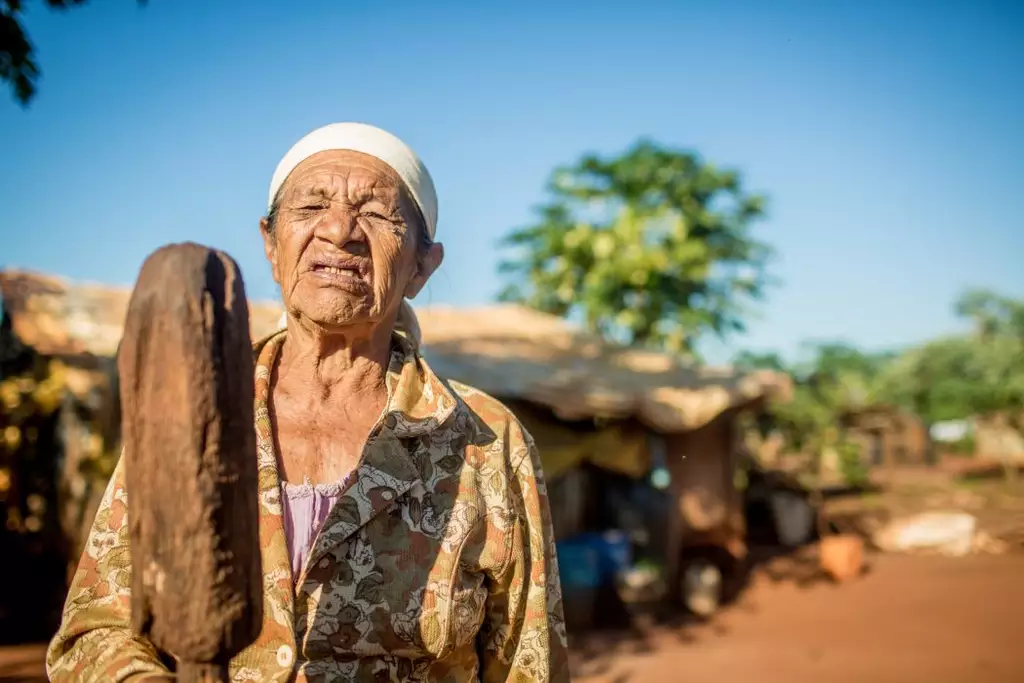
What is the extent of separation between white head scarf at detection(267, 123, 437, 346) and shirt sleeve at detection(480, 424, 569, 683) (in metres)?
0.75

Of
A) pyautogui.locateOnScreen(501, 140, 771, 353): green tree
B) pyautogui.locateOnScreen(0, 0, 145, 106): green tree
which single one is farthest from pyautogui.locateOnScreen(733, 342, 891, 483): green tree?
pyautogui.locateOnScreen(0, 0, 145, 106): green tree

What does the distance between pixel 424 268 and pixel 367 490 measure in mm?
679

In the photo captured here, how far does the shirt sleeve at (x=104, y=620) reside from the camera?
47.7 inches

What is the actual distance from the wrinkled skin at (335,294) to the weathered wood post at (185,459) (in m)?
0.67

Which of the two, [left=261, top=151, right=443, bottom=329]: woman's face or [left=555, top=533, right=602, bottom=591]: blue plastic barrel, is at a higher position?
[left=261, top=151, right=443, bottom=329]: woman's face

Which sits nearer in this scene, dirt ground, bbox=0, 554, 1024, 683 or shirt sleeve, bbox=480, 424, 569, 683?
shirt sleeve, bbox=480, 424, 569, 683

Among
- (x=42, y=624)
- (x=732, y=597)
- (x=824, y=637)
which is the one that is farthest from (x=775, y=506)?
(x=42, y=624)

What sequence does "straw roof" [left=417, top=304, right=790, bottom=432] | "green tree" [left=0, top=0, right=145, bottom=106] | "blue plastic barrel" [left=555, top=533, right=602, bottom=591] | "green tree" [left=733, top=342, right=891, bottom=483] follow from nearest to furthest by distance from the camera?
1. "green tree" [left=0, top=0, right=145, bottom=106]
2. "straw roof" [left=417, top=304, right=790, bottom=432]
3. "blue plastic barrel" [left=555, top=533, right=602, bottom=591]
4. "green tree" [left=733, top=342, right=891, bottom=483]

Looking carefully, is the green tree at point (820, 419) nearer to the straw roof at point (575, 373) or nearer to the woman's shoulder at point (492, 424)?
the straw roof at point (575, 373)

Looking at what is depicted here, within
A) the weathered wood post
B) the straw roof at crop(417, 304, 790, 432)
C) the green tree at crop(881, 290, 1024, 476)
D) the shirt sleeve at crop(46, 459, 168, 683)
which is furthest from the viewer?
the green tree at crop(881, 290, 1024, 476)

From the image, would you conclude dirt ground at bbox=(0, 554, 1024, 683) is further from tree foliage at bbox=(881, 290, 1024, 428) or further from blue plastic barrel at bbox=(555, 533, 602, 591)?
tree foliage at bbox=(881, 290, 1024, 428)

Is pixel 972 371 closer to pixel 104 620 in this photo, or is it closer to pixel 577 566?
pixel 577 566

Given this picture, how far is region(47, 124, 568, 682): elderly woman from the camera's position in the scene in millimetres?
1447

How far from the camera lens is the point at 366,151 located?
180 centimetres
